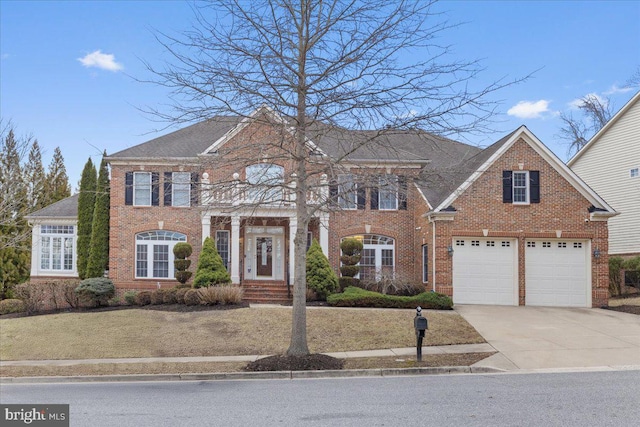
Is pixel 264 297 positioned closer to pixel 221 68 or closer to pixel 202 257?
pixel 202 257

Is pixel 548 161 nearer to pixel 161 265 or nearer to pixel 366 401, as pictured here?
pixel 366 401

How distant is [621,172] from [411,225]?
11771 mm

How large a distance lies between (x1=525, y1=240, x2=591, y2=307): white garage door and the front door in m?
10.6

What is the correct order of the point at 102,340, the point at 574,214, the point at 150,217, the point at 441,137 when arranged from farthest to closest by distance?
1. the point at 150,217
2. the point at 574,214
3. the point at 102,340
4. the point at 441,137

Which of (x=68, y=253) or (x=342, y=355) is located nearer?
(x=342, y=355)

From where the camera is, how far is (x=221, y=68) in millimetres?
12734

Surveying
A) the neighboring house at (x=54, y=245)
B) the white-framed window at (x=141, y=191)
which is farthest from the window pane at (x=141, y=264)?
the neighboring house at (x=54, y=245)

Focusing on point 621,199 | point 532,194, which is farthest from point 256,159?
point 621,199

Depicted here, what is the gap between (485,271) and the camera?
2120 cm

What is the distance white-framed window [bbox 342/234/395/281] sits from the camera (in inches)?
978

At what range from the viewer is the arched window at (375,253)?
24844mm

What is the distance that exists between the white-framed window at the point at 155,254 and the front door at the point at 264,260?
3195 mm

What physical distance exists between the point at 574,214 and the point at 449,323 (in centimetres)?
766

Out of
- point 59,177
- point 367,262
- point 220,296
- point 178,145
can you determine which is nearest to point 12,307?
point 220,296
